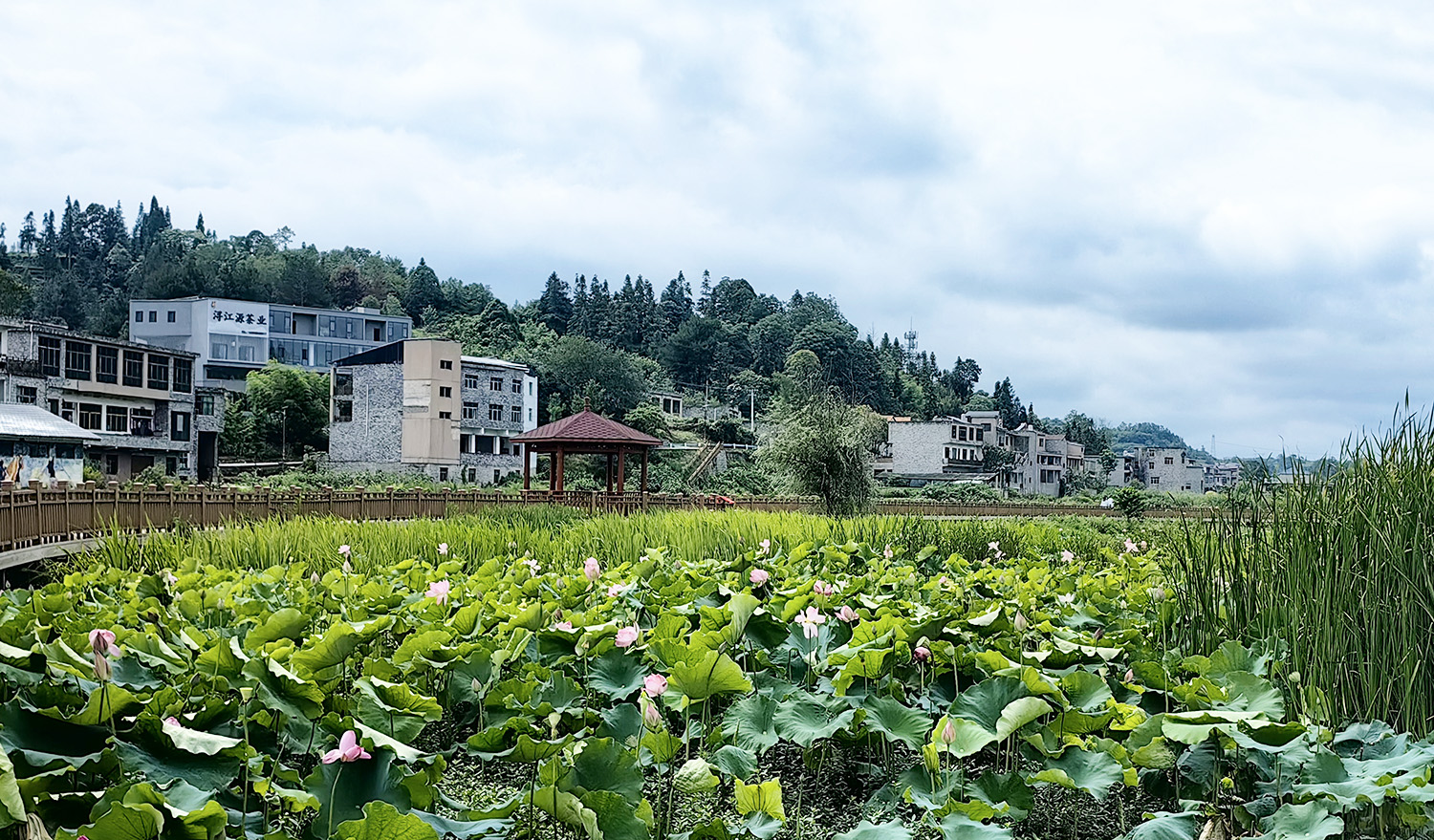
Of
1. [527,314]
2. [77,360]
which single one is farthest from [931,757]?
[527,314]

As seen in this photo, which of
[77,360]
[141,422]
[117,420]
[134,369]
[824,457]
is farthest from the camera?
[141,422]

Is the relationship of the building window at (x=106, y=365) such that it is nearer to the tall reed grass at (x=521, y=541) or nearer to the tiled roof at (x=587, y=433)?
the tiled roof at (x=587, y=433)

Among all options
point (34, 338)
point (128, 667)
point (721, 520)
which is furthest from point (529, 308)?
point (128, 667)

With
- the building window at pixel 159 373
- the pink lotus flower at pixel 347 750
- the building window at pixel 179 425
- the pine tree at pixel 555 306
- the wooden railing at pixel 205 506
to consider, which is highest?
the pine tree at pixel 555 306

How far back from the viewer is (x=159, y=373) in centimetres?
4012

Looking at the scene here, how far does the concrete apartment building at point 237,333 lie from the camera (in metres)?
Answer: 61.5

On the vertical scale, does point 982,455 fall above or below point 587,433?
below

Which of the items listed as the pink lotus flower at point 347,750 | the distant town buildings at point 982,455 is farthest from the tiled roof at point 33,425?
the distant town buildings at point 982,455

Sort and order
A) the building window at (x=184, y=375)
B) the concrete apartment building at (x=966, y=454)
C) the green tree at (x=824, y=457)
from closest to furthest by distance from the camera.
Answer: the green tree at (x=824, y=457)
the building window at (x=184, y=375)
the concrete apartment building at (x=966, y=454)

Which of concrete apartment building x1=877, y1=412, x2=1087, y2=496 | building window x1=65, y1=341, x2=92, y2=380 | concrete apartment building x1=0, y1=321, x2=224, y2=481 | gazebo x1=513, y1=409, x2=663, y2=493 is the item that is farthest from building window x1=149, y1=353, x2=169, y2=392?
concrete apartment building x1=877, y1=412, x2=1087, y2=496

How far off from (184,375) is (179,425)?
6.72 ft

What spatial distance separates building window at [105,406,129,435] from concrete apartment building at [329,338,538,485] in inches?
424

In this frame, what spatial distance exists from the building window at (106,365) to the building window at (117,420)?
3.75ft

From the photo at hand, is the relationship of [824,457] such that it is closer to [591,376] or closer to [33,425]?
[33,425]
